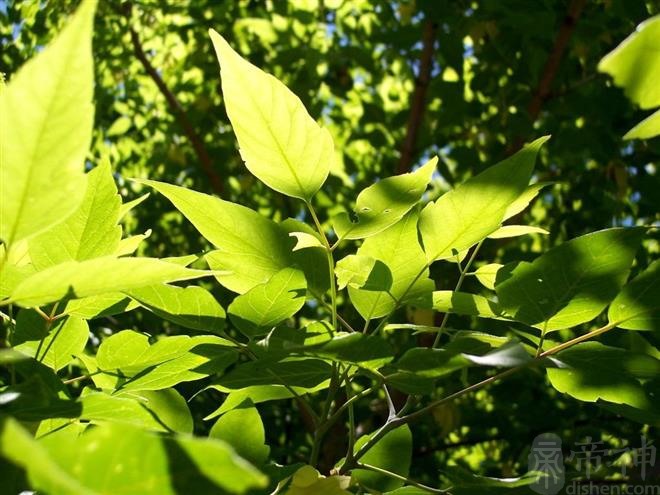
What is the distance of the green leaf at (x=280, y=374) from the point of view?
0.40 m

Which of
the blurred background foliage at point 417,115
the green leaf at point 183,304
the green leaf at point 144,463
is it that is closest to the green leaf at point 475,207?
the green leaf at point 183,304

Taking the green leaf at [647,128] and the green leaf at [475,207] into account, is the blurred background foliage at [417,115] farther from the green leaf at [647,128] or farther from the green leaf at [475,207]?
the green leaf at [647,128]

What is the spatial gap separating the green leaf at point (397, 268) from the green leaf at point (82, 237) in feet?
0.41

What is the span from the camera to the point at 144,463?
0.22 m

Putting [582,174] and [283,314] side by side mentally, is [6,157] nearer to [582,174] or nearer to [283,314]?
[283,314]

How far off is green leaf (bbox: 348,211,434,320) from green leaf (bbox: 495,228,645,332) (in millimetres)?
42

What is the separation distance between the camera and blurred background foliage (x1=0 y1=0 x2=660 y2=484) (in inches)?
58.2

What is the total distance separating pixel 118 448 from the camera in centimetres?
21

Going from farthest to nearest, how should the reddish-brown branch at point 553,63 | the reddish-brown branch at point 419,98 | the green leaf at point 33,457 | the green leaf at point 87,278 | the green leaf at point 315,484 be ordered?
the reddish-brown branch at point 419,98 < the reddish-brown branch at point 553,63 < the green leaf at point 315,484 < the green leaf at point 87,278 < the green leaf at point 33,457

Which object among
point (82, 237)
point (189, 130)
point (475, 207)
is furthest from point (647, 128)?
point (189, 130)

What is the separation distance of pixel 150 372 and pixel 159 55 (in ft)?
6.09

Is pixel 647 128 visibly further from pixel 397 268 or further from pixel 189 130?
pixel 189 130

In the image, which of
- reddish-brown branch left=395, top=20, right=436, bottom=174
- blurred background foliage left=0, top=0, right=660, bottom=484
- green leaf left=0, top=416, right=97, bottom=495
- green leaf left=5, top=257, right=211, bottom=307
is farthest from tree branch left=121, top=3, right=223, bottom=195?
green leaf left=0, top=416, right=97, bottom=495

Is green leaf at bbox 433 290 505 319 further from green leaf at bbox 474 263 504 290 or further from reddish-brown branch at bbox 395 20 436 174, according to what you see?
reddish-brown branch at bbox 395 20 436 174
